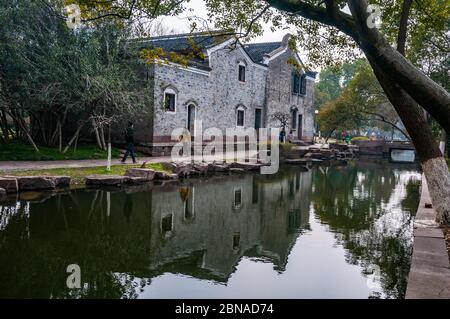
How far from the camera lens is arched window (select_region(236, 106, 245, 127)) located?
84.6 ft

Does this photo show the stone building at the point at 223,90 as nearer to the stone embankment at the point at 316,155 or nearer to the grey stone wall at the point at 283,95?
the grey stone wall at the point at 283,95

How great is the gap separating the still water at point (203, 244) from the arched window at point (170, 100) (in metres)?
8.12

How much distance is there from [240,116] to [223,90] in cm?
282

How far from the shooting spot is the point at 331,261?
6.16m

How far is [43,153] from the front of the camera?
1505 cm

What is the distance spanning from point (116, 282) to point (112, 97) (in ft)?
37.6

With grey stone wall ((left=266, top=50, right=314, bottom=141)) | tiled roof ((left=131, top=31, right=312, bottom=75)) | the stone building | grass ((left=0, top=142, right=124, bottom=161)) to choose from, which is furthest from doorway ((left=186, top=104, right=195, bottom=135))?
grey stone wall ((left=266, top=50, right=314, bottom=141))

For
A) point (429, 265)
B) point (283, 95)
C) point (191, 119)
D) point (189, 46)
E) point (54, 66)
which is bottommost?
point (429, 265)

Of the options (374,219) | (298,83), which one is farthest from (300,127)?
(374,219)

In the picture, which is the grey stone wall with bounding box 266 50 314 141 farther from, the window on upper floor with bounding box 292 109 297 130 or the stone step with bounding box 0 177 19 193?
the stone step with bounding box 0 177 19 193

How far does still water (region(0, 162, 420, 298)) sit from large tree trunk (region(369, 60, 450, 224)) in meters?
→ 0.97

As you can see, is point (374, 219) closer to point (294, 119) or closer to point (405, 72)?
point (405, 72)
